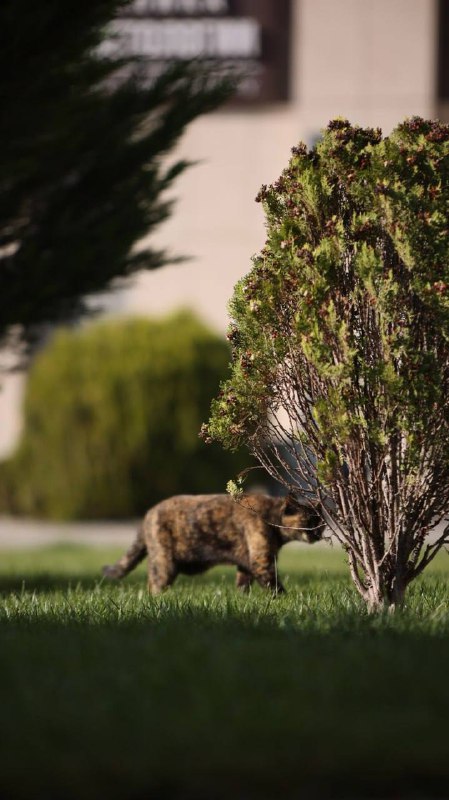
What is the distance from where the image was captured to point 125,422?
1616 cm

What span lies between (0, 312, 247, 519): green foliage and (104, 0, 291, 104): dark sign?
4817mm

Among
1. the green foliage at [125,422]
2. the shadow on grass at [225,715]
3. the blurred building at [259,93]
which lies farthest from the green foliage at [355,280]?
the blurred building at [259,93]

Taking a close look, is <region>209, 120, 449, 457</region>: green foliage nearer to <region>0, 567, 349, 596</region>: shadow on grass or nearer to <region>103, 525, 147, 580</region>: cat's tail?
<region>103, 525, 147, 580</region>: cat's tail

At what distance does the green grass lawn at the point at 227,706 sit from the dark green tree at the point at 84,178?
11.3 ft

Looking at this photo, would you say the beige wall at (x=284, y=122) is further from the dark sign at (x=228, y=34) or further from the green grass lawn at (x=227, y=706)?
the green grass lawn at (x=227, y=706)

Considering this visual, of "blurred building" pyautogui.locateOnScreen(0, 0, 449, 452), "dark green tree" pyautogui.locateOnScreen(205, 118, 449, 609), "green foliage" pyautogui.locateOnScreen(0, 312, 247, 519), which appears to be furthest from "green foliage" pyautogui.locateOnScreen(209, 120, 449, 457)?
"blurred building" pyautogui.locateOnScreen(0, 0, 449, 452)

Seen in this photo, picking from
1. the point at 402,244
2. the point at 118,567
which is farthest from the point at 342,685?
the point at 118,567

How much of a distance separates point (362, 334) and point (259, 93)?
13.9m

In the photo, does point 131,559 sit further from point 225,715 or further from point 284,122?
point 284,122

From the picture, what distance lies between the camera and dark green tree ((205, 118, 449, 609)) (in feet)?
18.9

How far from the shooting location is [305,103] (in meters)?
18.8

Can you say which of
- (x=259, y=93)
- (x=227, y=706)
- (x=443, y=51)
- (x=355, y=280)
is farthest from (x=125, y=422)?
(x=227, y=706)

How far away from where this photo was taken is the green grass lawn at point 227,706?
3.33 metres

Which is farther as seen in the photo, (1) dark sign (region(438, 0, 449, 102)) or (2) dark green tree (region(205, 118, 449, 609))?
(1) dark sign (region(438, 0, 449, 102))
